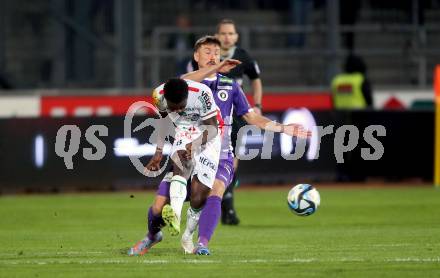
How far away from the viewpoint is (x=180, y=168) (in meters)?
10.6

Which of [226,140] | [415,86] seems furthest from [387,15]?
[226,140]

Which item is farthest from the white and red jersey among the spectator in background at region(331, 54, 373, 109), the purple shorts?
the spectator in background at region(331, 54, 373, 109)

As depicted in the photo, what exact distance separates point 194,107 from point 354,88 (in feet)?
37.7

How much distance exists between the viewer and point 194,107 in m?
10.6

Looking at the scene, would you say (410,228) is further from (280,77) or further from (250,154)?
(280,77)

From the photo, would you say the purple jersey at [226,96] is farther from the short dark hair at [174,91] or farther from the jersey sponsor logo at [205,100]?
the short dark hair at [174,91]

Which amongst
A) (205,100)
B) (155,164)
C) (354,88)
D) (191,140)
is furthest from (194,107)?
(354,88)

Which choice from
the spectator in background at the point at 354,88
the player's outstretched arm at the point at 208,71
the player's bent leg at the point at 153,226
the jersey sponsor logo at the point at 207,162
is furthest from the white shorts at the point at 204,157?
the spectator in background at the point at 354,88

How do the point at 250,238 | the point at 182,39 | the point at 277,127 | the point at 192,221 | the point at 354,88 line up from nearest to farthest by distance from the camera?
1. the point at 192,221
2. the point at 277,127
3. the point at 250,238
4. the point at 354,88
5. the point at 182,39

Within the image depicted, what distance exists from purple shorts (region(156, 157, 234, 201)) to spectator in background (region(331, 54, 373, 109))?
424 inches

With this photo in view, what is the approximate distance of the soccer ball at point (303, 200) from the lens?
1177 cm

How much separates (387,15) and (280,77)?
2.98 m

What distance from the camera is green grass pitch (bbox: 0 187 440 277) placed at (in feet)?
32.1

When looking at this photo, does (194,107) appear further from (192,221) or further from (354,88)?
(354,88)
